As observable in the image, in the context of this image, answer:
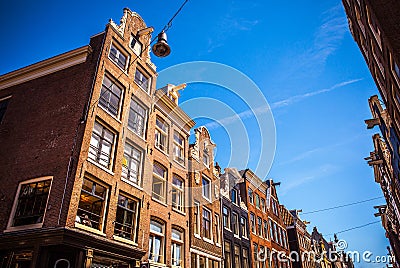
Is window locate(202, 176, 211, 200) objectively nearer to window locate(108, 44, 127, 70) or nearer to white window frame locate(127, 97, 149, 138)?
white window frame locate(127, 97, 149, 138)

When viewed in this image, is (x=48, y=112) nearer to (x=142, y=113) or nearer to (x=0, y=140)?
(x=0, y=140)

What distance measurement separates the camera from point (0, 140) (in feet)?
58.2

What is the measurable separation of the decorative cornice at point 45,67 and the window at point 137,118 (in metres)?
4.28

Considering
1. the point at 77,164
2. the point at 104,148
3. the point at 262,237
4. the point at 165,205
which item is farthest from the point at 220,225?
the point at 77,164

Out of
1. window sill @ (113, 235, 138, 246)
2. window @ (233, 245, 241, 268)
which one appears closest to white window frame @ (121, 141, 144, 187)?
window sill @ (113, 235, 138, 246)

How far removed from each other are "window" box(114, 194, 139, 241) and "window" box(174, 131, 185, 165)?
23.8ft

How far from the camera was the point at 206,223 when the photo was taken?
81.9 ft

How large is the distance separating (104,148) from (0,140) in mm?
6634

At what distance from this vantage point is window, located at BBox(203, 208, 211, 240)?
2441cm

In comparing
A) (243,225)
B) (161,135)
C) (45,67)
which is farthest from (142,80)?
(243,225)

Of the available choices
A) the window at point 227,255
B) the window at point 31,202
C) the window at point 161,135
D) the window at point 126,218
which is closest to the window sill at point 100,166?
the window at point 126,218

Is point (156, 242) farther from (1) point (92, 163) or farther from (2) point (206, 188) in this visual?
(2) point (206, 188)

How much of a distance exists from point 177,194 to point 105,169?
8086 millimetres

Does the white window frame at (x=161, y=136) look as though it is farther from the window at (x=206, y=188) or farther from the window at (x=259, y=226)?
the window at (x=259, y=226)
